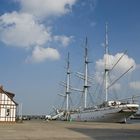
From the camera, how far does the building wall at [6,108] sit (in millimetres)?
57562

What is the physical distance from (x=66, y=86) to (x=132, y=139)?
13375 centimetres

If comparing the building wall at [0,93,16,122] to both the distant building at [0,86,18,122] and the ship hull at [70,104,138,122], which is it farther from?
the ship hull at [70,104,138,122]

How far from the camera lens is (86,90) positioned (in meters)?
128

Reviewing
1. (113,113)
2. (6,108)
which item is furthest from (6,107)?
(113,113)

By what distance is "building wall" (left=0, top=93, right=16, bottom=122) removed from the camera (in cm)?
5756

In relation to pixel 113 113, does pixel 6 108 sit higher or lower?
higher

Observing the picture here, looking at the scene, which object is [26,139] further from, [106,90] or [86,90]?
[86,90]

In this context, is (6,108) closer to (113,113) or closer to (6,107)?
(6,107)

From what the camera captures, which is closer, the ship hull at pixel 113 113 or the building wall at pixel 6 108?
the building wall at pixel 6 108

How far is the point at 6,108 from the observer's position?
5781 cm

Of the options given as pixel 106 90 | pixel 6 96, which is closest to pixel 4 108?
pixel 6 96

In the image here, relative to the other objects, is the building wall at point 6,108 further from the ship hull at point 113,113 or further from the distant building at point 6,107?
the ship hull at point 113,113

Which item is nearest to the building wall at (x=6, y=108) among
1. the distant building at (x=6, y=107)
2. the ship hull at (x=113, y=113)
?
the distant building at (x=6, y=107)

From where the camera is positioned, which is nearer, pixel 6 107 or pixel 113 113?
pixel 6 107
